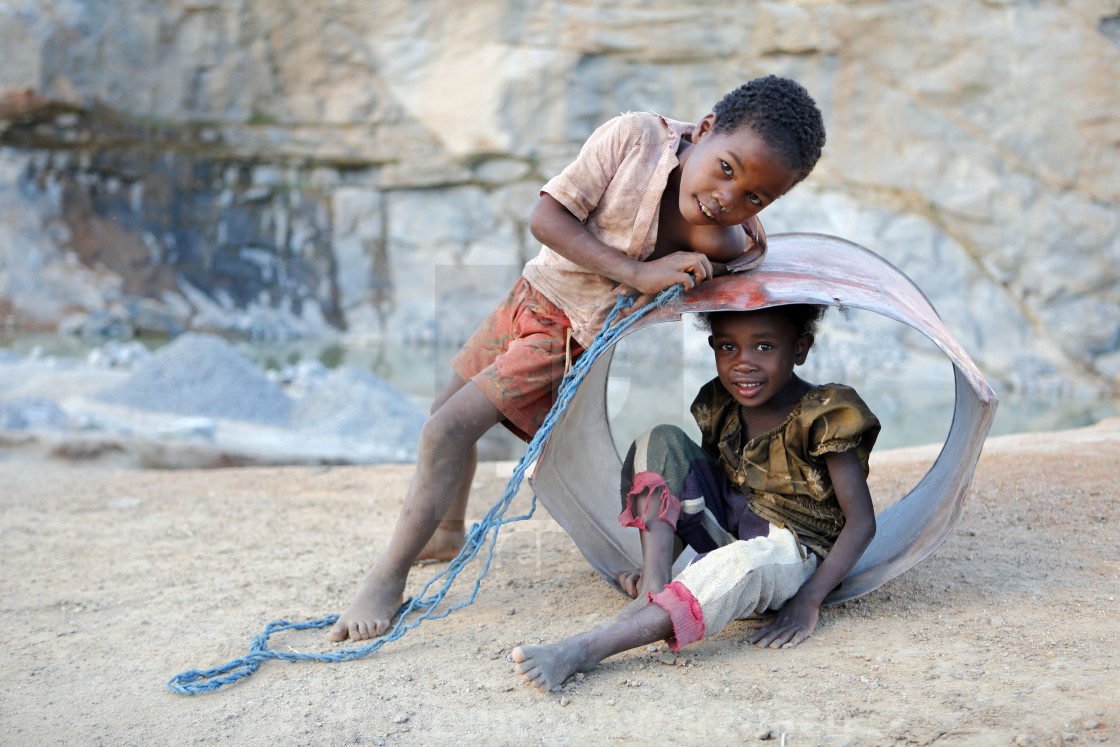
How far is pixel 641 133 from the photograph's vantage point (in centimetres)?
218

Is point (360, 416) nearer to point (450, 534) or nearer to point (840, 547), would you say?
point (450, 534)

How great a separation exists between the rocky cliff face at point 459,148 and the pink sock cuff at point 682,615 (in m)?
9.82

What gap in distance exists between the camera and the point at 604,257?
2139 millimetres

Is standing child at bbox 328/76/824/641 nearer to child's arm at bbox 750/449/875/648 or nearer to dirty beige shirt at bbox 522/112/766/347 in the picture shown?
dirty beige shirt at bbox 522/112/766/347

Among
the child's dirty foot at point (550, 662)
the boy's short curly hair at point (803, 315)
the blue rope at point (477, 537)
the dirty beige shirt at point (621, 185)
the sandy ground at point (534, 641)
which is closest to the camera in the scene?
the sandy ground at point (534, 641)

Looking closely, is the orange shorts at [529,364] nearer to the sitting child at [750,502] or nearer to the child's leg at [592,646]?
the sitting child at [750,502]

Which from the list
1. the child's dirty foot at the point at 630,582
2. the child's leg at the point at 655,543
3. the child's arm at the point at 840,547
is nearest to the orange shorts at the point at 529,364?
the child's leg at the point at 655,543

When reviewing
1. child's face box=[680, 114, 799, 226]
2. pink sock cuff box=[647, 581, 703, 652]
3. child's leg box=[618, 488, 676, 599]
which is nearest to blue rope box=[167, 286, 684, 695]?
child's face box=[680, 114, 799, 226]

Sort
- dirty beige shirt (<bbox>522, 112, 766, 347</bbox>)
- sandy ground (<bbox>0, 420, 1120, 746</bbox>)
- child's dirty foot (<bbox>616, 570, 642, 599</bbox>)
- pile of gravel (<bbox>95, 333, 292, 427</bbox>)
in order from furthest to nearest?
1. pile of gravel (<bbox>95, 333, 292, 427</bbox>)
2. child's dirty foot (<bbox>616, 570, 642, 599</bbox>)
3. dirty beige shirt (<bbox>522, 112, 766, 347</bbox>)
4. sandy ground (<bbox>0, 420, 1120, 746</bbox>)

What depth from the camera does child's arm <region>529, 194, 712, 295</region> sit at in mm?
2092

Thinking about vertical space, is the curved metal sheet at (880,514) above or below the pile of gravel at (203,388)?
above

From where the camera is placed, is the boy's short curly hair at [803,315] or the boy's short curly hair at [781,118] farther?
the boy's short curly hair at [803,315]

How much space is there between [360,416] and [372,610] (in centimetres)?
449

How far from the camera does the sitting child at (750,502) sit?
1929 millimetres
